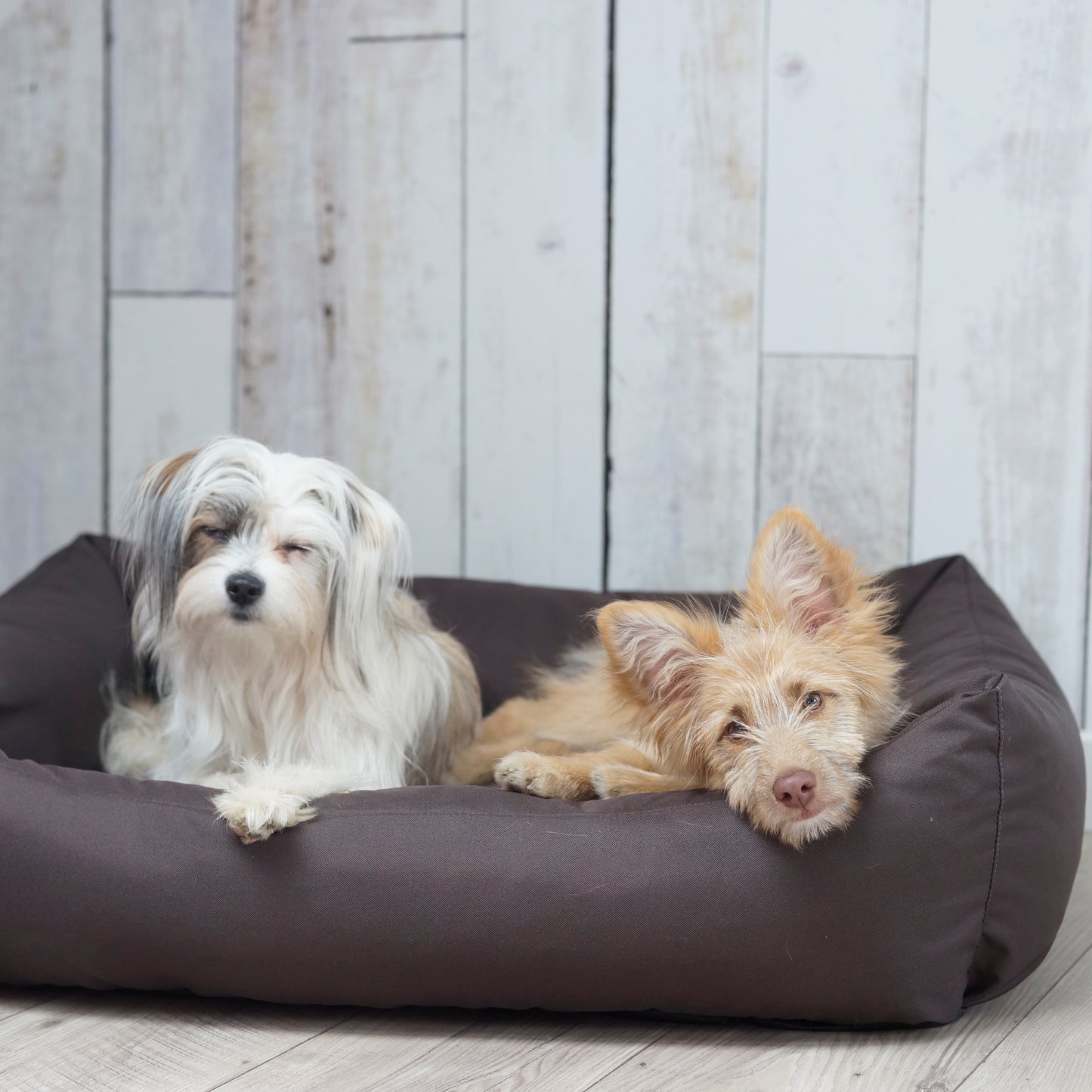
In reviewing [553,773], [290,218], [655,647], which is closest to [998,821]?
[655,647]

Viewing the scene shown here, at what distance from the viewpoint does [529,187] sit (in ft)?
11.1

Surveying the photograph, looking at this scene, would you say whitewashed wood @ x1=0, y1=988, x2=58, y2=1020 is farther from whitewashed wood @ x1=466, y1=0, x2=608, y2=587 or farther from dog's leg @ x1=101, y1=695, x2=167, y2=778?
whitewashed wood @ x1=466, y1=0, x2=608, y2=587

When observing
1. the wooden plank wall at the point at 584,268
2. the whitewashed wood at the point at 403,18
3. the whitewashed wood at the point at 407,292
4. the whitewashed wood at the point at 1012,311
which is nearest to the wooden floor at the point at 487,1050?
the whitewashed wood at the point at 1012,311

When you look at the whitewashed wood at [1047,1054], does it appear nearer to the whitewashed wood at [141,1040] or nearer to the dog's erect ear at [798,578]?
the dog's erect ear at [798,578]

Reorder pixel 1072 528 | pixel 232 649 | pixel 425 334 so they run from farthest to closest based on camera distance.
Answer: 1. pixel 425 334
2. pixel 1072 528
3. pixel 232 649

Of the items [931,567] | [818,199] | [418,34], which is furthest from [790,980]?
[418,34]

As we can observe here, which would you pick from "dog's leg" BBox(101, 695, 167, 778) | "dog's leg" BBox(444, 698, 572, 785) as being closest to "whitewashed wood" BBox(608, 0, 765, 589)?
"dog's leg" BBox(444, 698, 572, 785)

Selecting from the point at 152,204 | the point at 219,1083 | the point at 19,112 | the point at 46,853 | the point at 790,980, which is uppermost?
the point at 19,112

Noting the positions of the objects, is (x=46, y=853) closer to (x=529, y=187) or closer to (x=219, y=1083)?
(x=219, y=1083)

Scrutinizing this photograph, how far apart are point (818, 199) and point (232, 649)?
78.4 inches

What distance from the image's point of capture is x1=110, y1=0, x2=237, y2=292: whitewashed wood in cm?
350

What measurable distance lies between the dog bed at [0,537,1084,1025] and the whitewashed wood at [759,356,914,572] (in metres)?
1.36

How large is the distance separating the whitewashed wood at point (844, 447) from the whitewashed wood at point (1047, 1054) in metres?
1.44

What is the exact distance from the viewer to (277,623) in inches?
85.3
